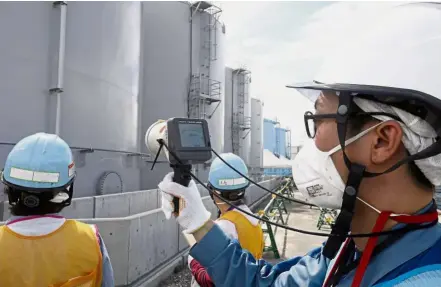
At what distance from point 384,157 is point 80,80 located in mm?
8706

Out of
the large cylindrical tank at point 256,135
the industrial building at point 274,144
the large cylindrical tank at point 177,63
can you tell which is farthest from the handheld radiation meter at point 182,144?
the industrial building at point 274,144

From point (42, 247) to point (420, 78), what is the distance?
7.33ft

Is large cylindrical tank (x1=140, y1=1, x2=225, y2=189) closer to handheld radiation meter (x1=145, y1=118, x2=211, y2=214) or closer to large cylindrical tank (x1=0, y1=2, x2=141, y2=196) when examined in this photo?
large cylindrical tank (x1=0, y1=2, x2=141, y2=196)

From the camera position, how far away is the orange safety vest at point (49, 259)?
2131 mm

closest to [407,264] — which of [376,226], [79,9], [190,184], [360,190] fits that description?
[376,226]

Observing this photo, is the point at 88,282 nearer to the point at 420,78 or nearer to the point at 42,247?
the point at 42,247

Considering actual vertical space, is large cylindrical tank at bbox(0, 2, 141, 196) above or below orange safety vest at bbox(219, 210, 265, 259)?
above

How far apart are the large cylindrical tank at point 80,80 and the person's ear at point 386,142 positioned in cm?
739

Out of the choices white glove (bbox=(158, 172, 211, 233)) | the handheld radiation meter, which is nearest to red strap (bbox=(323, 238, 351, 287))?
white glove (bbox=(158, 172, 211, 233))

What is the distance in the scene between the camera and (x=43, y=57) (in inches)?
307

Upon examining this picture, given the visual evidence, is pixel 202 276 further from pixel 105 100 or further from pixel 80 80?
pixel 105 100

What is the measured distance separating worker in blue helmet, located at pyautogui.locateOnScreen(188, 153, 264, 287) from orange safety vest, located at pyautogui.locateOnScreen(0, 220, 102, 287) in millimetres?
884

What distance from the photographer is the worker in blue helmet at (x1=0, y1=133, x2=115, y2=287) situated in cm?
214

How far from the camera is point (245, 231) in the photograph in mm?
3213
